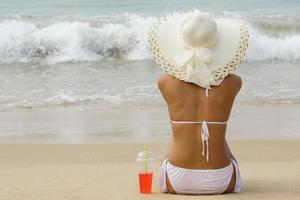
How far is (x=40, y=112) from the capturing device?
9141 mm

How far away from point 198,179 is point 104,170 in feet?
3.74

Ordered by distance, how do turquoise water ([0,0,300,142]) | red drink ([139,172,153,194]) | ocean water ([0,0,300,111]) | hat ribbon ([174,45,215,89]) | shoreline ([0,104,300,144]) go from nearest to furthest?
1. hat ribbon ([174,45,215,89])
2. red drink ([139,172,153,194])
3. shoreline ([0,104,300,144])
4. turquoise water ([0,0,300,142])
5. ocean water ([0,0,300,111])

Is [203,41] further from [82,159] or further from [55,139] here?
[55,139]

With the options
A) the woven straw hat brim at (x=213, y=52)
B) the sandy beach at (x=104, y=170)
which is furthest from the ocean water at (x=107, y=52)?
the woven straw hat brim at (x=213, y=52)

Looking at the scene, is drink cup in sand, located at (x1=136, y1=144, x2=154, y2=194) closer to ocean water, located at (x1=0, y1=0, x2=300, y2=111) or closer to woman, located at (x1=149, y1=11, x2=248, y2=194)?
woman, located at (x1=149, y1=11, x2=248, y2=194)

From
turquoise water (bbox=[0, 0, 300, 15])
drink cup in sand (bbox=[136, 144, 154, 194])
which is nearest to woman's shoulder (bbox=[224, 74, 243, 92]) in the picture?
drink cup in sand (bbox=[136, 144, 154, 194])

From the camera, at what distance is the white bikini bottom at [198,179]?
15.9 ft

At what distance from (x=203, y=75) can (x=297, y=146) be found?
2.47m

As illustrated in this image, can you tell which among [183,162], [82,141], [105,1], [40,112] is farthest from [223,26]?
[105,1]

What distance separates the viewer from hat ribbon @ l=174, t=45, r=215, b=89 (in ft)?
15.7

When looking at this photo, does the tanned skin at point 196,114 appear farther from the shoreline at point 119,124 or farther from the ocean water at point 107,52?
the ocean water at point 107,52

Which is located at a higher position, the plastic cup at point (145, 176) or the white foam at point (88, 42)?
the plastic cup at point (145, 176)

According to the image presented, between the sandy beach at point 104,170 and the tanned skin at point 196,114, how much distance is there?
22 cm

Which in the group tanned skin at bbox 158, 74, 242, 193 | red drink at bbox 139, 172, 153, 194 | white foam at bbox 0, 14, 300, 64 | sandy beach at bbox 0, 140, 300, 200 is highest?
tanned skin at bbox 158, 74, 242, 193
